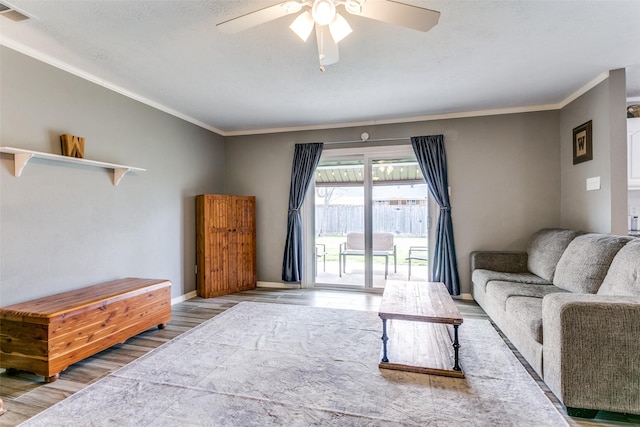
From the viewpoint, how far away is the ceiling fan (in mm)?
1578

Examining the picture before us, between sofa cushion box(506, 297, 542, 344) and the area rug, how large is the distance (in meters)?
0.30

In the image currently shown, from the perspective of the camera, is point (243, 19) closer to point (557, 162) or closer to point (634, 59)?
point (634, 59)

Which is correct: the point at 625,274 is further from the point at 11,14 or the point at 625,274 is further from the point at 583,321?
the point at 11,14

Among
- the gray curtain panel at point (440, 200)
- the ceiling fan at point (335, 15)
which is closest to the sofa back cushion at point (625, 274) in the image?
the gray curtain panel at point (440, 200)

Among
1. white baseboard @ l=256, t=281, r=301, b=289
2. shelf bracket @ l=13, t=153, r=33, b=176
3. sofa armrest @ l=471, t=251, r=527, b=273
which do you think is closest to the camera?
shelf bracket @ l=13, t=153, r=33, b=176

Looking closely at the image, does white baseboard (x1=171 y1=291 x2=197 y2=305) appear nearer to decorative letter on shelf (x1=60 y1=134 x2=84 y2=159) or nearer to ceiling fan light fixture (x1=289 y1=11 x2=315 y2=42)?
decorative letter on shelf (x1=60 y1=134 x2=84 y2=159)

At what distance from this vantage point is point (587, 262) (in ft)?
8.17

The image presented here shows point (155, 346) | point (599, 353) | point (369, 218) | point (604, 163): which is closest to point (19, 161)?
point (155, 346)

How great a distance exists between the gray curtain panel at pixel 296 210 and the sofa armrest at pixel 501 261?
8.24ft

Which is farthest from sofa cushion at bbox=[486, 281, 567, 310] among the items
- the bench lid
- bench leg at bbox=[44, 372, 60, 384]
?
bench leg at bbox=[44, 372, 60, 384]

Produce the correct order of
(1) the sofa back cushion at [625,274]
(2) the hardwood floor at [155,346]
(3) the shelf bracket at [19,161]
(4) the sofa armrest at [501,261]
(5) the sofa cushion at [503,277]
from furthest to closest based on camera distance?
(4) the sofa armrest at [501,261], (5) the sofa cushion at [503,277], (3) the shelf bracket at [19,161], (1) the sofa back cushion at [625,274], (2) the hardwood floor at [155,346]

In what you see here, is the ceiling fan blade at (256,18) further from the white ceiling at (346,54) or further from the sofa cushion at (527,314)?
the sofa cushion at (527,314)

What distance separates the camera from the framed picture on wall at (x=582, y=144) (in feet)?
10.4

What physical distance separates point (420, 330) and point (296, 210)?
8.43 ft
